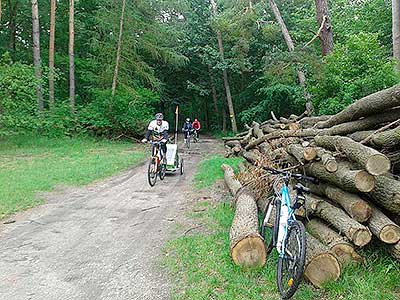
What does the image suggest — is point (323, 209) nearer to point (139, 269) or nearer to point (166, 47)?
point (139, 269)

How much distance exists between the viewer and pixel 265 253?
4434 millimetres

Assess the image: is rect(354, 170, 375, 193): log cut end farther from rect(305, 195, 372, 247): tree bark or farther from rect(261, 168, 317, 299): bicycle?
rect(261, 168, 317, 299): bicycle

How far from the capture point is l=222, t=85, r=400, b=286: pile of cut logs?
4.15 m

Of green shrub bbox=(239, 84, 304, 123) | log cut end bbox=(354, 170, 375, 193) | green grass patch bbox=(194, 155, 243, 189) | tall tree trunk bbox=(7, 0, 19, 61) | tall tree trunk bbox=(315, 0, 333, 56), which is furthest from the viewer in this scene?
green shrub bbox=(239, 84, 304, 123)

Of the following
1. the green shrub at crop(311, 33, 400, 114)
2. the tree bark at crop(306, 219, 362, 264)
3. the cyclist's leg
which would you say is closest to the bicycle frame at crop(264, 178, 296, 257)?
the tree bark at crop(306, 219, 362, 264)

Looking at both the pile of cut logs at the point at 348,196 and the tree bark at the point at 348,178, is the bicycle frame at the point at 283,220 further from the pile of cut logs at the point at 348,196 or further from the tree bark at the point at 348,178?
the tree bark at the point at 348,178

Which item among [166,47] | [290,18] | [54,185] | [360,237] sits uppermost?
[290,18]

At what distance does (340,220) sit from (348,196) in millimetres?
400

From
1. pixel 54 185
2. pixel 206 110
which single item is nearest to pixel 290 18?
pixel 206 110

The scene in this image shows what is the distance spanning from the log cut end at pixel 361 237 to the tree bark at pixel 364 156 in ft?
2.24

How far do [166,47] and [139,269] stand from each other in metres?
22.2

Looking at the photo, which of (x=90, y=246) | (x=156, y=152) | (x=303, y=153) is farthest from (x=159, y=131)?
(x=90, y=246)

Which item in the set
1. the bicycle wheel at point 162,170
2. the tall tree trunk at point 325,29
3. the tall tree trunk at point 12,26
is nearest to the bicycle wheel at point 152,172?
the bicycle wheel at point 162,170

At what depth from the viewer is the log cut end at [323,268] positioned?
395 cm
